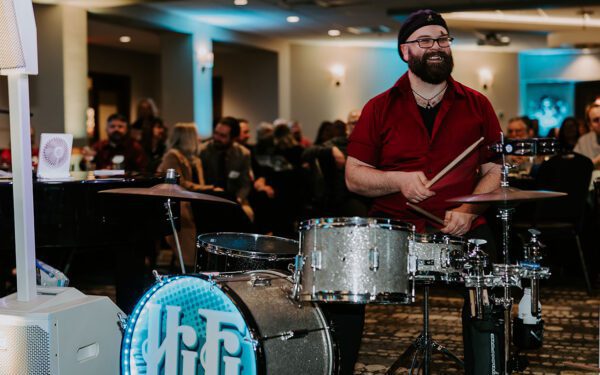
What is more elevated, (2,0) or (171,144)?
(2,0)

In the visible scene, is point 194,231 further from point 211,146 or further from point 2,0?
point 2,0

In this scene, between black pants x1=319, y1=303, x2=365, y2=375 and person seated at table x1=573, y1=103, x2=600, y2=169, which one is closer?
black pants x1=319, y1=303, x2=365, y2=375

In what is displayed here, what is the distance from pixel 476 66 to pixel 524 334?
A: 14.6 m

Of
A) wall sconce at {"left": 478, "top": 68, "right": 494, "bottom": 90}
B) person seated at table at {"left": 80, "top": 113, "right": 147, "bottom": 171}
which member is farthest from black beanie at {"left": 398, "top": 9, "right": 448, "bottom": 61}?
wall sconce at {"left": 478, "top": 68, "right": 494, "bottom": 90}

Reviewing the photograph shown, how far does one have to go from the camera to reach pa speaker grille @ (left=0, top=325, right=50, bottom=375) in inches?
128

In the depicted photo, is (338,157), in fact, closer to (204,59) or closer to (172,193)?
(172,193)

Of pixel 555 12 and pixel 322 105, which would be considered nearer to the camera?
pixel 555 12

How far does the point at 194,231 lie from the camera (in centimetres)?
689

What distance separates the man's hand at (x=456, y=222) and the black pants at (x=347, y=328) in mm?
443

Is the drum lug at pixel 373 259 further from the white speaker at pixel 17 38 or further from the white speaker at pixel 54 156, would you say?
the white speaker at pixel 54 156

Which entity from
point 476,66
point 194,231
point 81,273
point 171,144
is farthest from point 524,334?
point 476,66

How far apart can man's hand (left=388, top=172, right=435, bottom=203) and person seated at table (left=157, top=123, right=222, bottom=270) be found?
131 inches

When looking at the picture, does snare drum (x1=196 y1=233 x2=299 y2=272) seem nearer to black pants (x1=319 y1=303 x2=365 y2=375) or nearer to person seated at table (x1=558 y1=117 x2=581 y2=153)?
black pants (x1=319 y1=303 x2=365 y2=375)

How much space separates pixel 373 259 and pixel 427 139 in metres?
0.82
